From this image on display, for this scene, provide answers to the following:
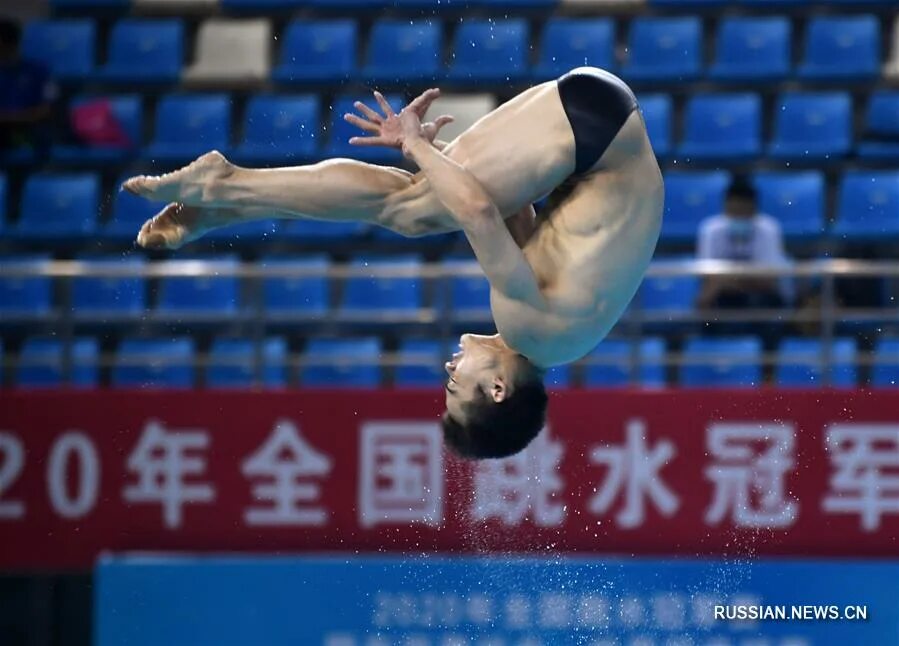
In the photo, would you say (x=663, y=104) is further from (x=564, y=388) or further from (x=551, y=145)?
(x=551, y=145)

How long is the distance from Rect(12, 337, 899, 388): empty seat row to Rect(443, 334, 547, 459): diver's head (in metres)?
1.80

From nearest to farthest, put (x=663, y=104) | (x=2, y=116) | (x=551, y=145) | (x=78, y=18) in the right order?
(x=551, y=145) < (x=663, y=104) < (x=2, y=116) < (x=78, y=18)

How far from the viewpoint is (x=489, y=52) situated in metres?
8.41

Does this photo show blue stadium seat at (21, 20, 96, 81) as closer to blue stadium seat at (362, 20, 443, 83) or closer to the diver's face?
blue stadium seat at (362, 20, 443, 83)

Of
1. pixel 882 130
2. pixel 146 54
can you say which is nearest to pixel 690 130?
pixel 882 130

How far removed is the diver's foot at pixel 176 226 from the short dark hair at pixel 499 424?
2.90ft

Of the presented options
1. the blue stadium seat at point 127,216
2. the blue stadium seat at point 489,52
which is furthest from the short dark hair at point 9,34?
the blue stadium seat at point 489,52

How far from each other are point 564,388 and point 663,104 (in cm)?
177

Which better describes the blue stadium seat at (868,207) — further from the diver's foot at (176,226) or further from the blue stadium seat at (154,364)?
the diver's foot at (176,226)

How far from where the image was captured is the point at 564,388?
6.86 m

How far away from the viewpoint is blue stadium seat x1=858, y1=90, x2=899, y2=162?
8.03 meters

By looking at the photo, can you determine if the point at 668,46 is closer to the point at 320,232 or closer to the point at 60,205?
the point at 320,232

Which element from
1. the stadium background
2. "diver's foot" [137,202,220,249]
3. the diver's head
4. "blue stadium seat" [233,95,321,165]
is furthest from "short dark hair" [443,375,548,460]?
"blue stadium seat" [233,95,321,165]

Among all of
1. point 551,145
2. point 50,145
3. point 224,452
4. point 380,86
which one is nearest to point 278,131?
point 380,86
